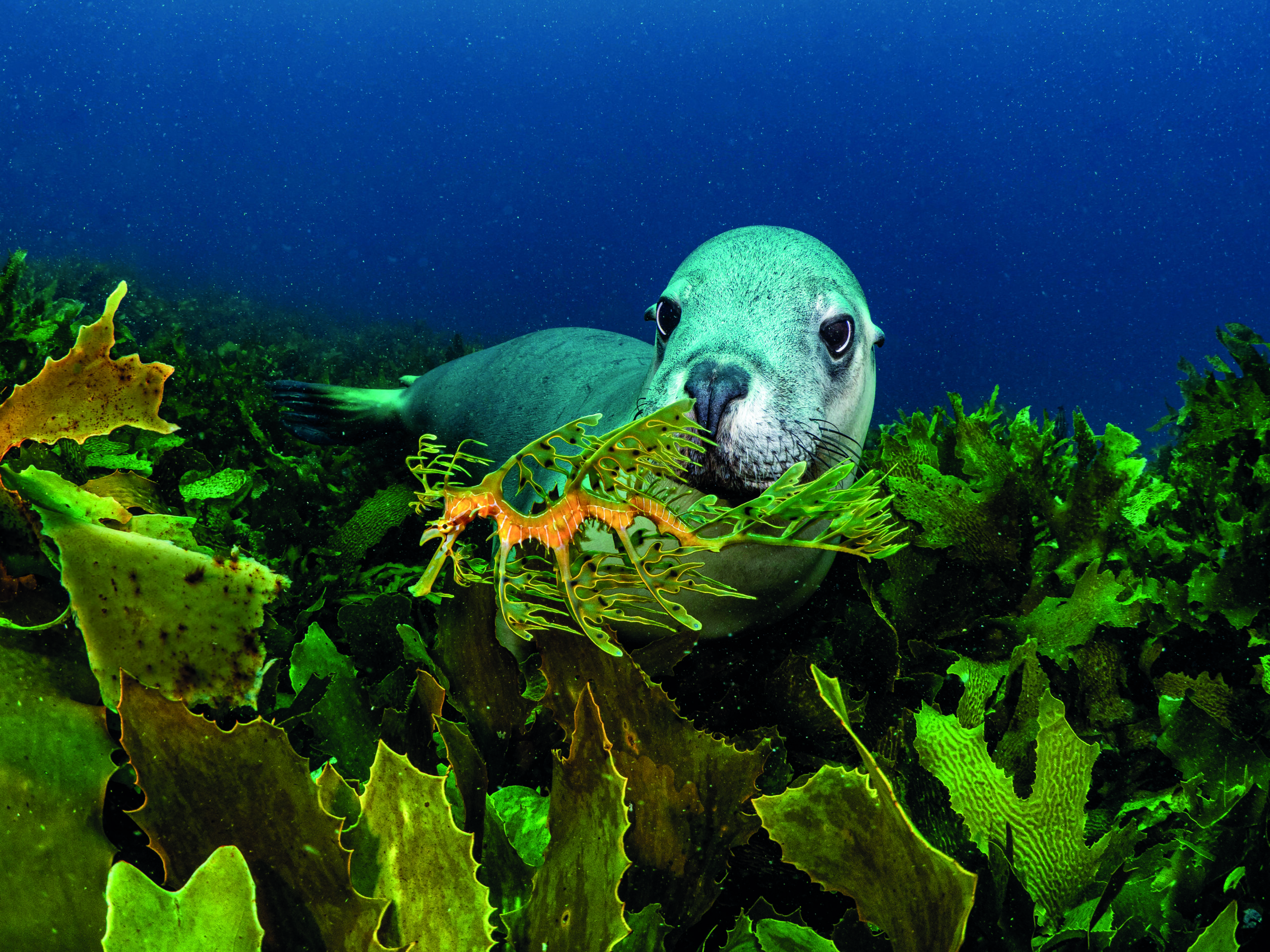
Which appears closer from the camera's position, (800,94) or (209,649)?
(209,649)

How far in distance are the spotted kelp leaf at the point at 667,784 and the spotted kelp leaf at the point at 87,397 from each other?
34cm

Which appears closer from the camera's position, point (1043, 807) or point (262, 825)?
point (262, 825)

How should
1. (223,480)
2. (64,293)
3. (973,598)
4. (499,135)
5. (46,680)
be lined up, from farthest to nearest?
1. (499,135)
2. (64,293)
3. (223,480)
4. (973,598)
5. (46,680)

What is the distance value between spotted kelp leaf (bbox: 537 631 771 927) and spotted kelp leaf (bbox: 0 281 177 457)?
34 centimetres

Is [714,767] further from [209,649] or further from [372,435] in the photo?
[372,435]

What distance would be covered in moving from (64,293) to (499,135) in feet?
263

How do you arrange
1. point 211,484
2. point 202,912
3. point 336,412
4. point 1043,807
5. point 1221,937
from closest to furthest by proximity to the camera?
1. point 202,912
2. point 1221,937
3. point 1043,807
4. point 211,484
5. point 336,412

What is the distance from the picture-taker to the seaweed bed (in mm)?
397

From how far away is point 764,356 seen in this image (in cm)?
118

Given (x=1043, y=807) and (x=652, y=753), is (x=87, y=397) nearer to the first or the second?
(x=652, y=753)

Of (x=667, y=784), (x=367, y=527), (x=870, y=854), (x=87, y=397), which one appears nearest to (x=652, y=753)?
(x=667, y=784)

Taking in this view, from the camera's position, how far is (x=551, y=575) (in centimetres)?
51

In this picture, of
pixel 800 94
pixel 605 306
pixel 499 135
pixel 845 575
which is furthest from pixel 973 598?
pixel 800 94

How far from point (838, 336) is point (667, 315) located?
31 centimetres
